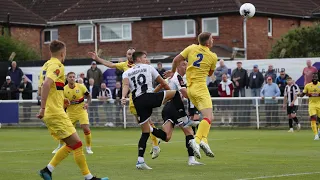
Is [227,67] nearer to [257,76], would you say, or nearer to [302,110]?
[257,76]

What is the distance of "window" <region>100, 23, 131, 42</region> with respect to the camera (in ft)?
184

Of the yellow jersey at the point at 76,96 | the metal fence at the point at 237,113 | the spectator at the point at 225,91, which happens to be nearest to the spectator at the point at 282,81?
the metal fence at the point at 237,113

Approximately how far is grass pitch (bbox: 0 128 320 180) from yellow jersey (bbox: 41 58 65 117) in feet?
5.15

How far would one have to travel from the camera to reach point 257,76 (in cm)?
3234

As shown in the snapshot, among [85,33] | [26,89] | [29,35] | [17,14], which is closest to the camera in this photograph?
[26,89]

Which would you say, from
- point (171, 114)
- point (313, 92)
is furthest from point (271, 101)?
point (171, 114)

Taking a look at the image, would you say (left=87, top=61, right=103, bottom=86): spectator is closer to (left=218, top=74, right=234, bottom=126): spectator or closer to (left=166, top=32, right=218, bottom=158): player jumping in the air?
(left=218, top=74, right=234, bottom=126): spectator

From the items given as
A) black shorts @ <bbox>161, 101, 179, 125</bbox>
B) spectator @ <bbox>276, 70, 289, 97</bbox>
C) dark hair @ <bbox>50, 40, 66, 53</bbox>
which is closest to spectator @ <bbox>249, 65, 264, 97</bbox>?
spectator @ <bbox>276, 70, 289, 97</bbox>

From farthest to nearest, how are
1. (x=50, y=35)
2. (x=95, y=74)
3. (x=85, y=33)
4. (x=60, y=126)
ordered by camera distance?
(x=50, y=35) < (x=85, y=33) < (x=95, y=74) < (x=60, y=126)

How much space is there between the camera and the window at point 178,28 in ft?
176

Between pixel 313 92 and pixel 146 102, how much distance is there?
11.2 metres

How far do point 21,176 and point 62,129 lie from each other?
201 cm

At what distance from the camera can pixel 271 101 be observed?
3112 centimetres

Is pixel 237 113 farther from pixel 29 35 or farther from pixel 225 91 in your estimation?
pixel 29 35
